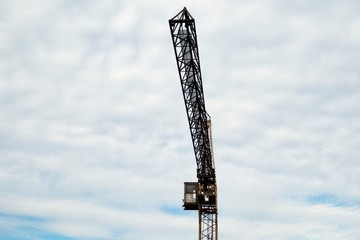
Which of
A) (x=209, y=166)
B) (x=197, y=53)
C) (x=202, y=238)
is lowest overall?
(x=202, y=238)

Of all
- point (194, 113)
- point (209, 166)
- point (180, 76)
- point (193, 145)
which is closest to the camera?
point (180, 76)

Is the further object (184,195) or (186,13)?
(184,195)

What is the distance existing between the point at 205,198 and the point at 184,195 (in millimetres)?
2794

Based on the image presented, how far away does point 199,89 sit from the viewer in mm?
35094

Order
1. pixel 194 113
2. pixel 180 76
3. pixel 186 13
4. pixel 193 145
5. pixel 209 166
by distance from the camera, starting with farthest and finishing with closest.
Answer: pixel 209 166 < pixel 193 145 < pixel 194 113 < pixel 180 76 < pixel 186 13

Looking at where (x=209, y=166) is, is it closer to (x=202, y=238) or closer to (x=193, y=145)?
(x=193, y=145)

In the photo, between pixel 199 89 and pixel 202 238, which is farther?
pixel 202 238

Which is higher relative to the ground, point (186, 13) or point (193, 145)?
point (186, 13)

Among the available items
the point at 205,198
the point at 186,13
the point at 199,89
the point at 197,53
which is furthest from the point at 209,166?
the point at 186,13

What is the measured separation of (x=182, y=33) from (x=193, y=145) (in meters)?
17.5

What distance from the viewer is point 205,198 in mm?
50656

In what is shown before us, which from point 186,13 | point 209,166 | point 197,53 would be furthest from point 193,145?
point 186,13

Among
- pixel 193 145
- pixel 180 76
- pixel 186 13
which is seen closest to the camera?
pixel 186 13

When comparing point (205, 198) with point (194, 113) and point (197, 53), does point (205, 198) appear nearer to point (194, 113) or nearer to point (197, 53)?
point (194, 113)
